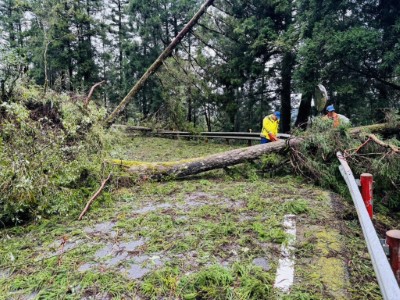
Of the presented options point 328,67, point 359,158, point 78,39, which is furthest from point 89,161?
point 78,39

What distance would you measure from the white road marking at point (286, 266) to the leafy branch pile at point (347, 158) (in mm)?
2511

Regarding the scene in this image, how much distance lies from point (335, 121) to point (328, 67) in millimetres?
4559

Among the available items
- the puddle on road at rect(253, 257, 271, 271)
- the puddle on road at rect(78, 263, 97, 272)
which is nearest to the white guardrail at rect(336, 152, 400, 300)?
the puddle on road at rect(253, 257, 271, 271)

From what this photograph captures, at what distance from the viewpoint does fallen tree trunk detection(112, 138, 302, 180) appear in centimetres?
641

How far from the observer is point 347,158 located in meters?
5.62

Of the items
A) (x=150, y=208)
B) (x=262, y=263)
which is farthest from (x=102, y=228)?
(x=262, y=263)

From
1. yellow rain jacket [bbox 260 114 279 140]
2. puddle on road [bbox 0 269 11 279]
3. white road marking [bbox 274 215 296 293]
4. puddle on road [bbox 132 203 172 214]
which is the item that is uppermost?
yellow rain jacket [bbox 260 114 279 140]

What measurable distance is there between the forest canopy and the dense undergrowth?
0.60 m

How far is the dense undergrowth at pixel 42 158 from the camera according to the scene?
3.85 metres

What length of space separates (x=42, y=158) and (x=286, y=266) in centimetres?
364

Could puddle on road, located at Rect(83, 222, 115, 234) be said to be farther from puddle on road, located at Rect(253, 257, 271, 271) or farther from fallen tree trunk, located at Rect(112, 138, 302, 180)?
fallen tree trunk, located at Rect(112, 138, 302, 180)

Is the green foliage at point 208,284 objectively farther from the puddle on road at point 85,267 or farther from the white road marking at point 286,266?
the puddle on road at point 85,267

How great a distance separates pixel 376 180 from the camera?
17.7ft

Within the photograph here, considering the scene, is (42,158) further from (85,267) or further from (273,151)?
(273,151)
